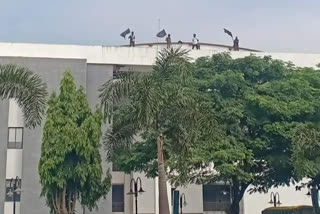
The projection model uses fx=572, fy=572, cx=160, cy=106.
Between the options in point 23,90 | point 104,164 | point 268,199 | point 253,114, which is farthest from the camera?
point 268,199

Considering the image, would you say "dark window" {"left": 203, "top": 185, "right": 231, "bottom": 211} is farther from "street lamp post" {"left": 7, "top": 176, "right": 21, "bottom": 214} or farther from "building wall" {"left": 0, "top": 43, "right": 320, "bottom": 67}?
"street lamp post" {"left": 7, "top": 176, "right": 21, "bottom": 214}

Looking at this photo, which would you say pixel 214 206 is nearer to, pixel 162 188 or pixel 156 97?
pixel 162 188

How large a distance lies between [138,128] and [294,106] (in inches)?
346

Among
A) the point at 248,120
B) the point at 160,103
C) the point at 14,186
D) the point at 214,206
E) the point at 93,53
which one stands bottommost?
the point at 214,206

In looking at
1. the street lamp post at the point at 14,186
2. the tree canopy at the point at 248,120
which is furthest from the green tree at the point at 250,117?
the street lamp post at the point at 14,186

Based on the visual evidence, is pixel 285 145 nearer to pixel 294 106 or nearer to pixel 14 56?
pixel 294 106

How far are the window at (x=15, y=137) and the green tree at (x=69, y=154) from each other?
12232 mm

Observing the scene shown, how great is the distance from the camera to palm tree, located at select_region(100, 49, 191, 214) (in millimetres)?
16109

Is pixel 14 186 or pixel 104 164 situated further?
pixel 104 164

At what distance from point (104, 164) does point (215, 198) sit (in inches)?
303

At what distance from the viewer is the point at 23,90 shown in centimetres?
1638

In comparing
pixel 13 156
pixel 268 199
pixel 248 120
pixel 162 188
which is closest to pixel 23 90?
pixel 162 188

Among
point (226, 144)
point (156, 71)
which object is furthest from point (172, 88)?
point (226, 144)

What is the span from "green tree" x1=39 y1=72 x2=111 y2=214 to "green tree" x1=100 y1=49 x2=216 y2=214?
1.25 meters
